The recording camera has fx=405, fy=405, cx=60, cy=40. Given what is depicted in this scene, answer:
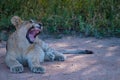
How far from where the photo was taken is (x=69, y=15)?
30.2ft

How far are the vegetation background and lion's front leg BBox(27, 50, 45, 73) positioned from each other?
2.30 m

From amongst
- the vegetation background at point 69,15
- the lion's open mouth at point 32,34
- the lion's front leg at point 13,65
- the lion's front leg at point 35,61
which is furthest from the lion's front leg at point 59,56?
the vegetation background at point 69,15

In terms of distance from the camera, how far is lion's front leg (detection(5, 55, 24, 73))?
19.0ft

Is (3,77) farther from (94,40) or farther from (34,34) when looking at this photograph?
(94,40)

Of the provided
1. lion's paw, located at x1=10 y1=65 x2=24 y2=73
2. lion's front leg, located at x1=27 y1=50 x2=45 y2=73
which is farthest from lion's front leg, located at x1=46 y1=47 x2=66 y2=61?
lion's paw, located at x1=10 y1=65 x2=24 y2=73

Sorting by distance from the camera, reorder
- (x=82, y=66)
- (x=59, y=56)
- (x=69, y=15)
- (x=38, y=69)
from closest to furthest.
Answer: (x=38, y=69), (x=82, y=66), (x=59, y=56), (x=69, y=15)

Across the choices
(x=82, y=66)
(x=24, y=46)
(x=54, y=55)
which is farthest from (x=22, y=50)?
(x=82, y=66)

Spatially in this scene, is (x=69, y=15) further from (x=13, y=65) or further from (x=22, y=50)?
(x=13, y=65)

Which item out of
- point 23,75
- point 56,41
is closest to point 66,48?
point 56,41

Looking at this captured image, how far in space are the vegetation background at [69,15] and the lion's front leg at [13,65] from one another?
238 cm

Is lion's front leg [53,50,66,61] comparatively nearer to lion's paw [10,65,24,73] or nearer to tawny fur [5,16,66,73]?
tawny fur [5,16,66,73]

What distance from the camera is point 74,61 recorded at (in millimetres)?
6461

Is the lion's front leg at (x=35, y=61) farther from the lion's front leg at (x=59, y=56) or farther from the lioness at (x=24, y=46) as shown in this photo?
the lion's front leg at (x=59, y=56)

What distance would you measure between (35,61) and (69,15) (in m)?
3.35
